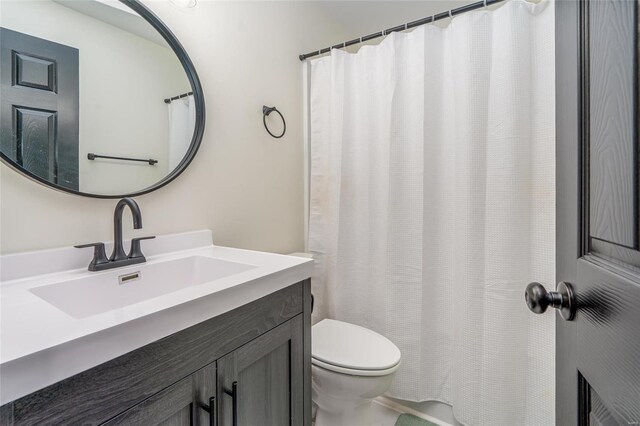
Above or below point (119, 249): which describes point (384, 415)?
below

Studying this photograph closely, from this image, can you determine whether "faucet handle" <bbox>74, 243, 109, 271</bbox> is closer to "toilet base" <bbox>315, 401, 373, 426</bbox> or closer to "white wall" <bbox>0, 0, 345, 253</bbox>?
"white wall" <bbox>0, 0, 345, 253</bbox>

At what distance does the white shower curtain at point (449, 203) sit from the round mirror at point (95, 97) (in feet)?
2.75

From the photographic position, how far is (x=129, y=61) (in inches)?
44.7

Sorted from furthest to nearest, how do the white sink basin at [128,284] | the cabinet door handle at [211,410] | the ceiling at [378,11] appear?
the ceiling at [378,11]
the white sink basin at [128,284]
the cabinet door handle at [211,410]

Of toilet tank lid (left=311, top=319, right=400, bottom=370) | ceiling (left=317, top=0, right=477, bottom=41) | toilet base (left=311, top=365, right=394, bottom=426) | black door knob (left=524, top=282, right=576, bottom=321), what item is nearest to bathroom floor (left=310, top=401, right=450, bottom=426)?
toilet base (left=311, top=365, right=394, bottom=426)

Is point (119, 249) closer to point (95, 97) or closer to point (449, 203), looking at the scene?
point (95, 97)

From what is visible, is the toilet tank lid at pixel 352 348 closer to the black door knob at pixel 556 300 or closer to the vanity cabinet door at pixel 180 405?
the vanity cabinet door at pixel 180 405

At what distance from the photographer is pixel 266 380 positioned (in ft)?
2.95

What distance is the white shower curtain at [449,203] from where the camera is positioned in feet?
4.21

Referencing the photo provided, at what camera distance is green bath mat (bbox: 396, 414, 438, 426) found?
1560 millimetres

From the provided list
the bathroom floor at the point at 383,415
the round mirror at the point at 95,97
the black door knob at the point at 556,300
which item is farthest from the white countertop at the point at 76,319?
the bathroom floor at the point at 383,415

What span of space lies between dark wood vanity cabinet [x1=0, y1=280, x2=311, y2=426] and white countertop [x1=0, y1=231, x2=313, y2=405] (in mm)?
27

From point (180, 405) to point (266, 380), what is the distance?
0.27 metres

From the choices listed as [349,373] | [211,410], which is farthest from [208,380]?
[349,373]
